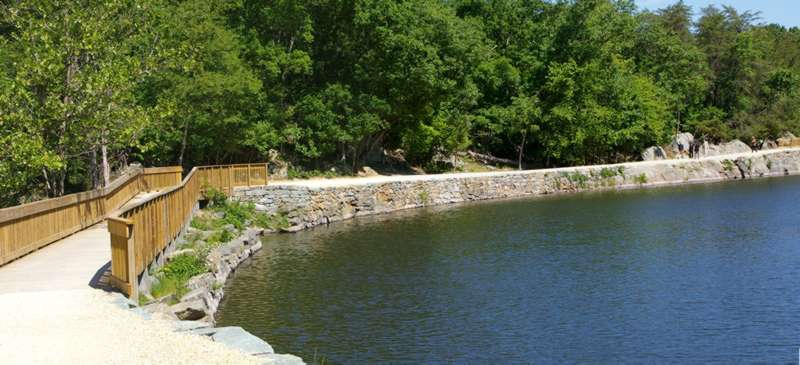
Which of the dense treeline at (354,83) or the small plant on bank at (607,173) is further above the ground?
the dense treeline at (354,83)

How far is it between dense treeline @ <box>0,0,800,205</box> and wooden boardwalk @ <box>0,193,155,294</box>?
2.88 meters

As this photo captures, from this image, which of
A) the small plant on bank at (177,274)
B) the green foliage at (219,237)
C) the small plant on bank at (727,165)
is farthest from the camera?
the small plant on bank at (727,165)

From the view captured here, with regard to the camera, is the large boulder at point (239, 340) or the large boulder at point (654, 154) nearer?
the large boulder at point (239, 340)

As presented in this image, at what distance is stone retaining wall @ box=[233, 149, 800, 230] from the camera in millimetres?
35031

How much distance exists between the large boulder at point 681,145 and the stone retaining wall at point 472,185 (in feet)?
14.9

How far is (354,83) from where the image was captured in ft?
156

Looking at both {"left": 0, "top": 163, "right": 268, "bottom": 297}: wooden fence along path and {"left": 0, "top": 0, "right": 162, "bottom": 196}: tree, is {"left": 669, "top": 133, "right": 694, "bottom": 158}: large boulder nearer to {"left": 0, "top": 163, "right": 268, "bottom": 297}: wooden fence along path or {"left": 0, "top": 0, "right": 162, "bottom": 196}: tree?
{"left": 0, "top": 163, "right": 268, "bottom": 297}: wooden fence along path

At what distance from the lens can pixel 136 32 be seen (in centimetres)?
3042

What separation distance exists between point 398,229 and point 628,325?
56.3 ft

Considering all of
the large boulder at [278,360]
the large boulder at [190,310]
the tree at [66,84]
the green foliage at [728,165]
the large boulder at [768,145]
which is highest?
the tree at [66,84]

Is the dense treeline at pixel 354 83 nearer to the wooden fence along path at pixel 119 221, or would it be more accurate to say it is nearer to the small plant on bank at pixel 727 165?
the wooden fence along path at pixel 119 221

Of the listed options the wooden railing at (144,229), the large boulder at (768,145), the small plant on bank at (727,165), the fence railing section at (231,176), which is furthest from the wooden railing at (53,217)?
the large boulder at (768,145)

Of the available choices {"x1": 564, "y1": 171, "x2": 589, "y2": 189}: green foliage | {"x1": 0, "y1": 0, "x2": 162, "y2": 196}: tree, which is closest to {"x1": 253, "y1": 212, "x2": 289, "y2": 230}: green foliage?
{"x1": 0, "y1": 0, "x2": 162, "y2": 196}: tree

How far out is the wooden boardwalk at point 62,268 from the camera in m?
14.0
